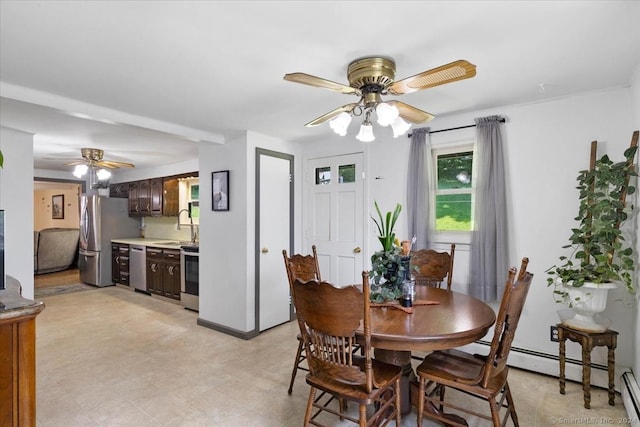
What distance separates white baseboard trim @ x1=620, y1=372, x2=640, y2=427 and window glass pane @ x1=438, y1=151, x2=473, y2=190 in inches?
71.3

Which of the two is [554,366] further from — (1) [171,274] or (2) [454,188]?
(1) [171,274]

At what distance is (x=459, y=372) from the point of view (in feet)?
6.12

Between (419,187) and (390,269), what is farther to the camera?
(419,187)

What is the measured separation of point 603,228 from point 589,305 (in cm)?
55

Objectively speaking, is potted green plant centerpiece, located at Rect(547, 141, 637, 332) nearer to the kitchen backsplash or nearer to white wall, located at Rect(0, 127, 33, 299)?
white wall, located at Rect(0, 127, 33, 299)

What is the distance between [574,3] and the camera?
153cm

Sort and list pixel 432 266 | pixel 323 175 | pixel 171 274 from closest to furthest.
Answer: pixel 432 266, pixel 323 175, pixel 171 274

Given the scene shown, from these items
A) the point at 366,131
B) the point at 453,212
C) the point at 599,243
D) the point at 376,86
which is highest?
the point at 376,86

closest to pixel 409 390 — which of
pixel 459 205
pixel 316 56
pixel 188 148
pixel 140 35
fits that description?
A: pixel 459 205

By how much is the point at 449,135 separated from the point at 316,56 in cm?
178

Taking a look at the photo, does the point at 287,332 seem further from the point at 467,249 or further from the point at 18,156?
the point at 18,156

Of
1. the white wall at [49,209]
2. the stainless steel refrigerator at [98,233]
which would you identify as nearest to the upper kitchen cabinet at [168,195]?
the stainless steel refrigerator at [98,233]

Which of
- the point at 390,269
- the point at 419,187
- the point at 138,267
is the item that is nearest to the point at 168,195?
the point at 138,267

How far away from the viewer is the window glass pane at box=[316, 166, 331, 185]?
4098 mm
